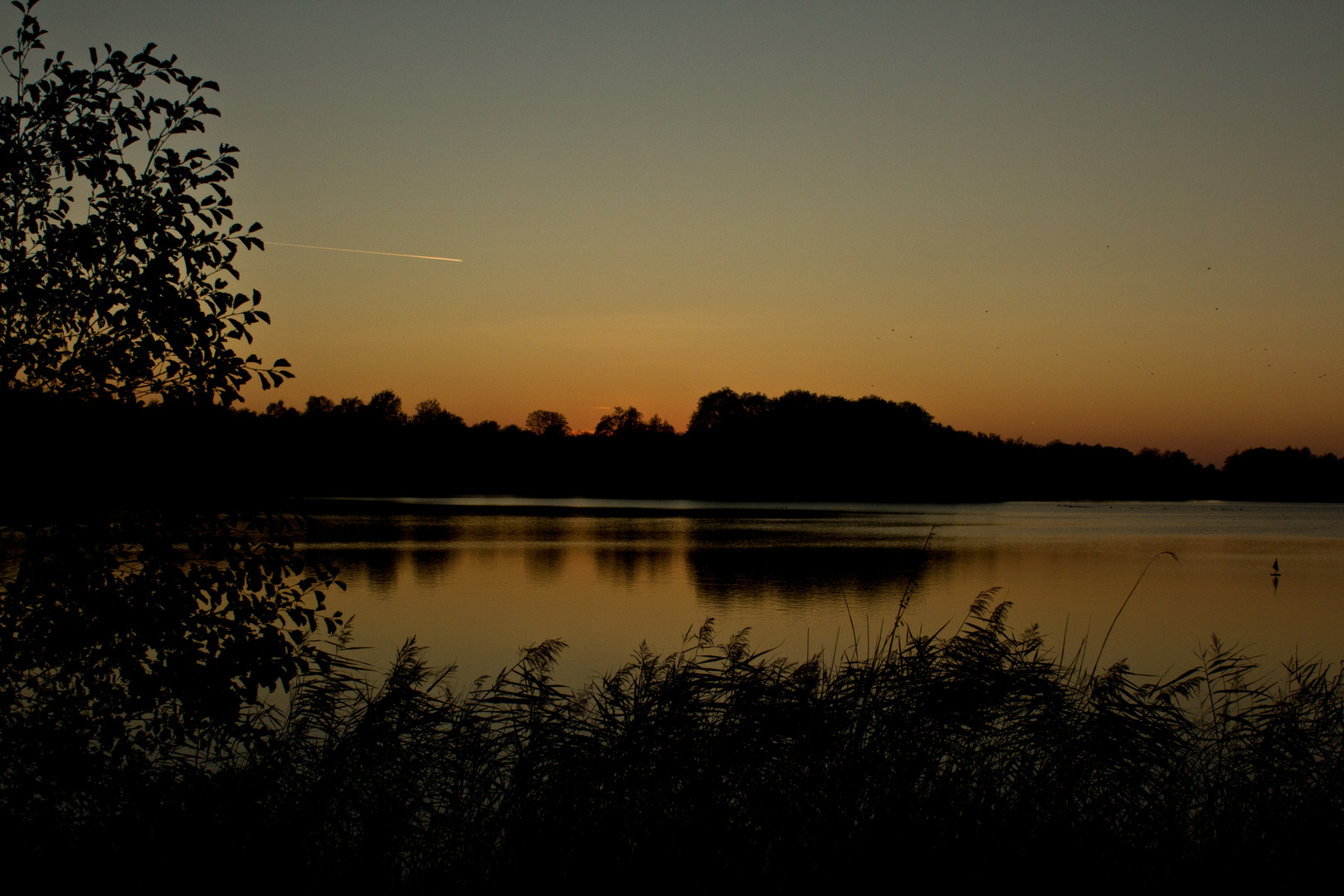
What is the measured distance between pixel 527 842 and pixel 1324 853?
4153mm

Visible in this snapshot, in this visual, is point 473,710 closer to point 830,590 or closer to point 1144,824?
point 1144,824

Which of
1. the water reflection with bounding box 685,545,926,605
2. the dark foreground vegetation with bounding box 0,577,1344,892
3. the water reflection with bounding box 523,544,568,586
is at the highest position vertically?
the dark foreground vegetation with bounding box 0,577,1344,892

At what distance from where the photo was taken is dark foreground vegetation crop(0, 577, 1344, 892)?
16.4 feet

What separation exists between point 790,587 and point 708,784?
17.7 m

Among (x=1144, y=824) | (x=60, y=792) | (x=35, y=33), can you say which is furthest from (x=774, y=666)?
(x=35, y=33)

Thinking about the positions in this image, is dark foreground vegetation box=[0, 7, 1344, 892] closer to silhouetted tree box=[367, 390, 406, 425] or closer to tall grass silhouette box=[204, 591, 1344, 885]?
tall grass silhouette box=[204, 591, 1344, 885]

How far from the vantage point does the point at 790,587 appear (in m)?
23.1

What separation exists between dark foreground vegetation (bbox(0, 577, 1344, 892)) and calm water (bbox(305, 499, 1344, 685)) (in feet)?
6.96

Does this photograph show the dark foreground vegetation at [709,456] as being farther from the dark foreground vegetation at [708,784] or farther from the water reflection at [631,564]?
the dark foreground vegetation at [708,784]

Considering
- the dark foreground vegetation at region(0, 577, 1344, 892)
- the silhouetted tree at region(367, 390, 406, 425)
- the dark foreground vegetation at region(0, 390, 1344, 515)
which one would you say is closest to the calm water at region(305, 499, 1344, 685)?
the dark foreground vegetation at region(0, 577, 1344, 892)

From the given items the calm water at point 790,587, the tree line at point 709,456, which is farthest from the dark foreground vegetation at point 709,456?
the calm water at point 790,587

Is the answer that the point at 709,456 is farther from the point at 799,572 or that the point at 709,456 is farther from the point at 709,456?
the point at 799,572

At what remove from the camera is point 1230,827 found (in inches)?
230

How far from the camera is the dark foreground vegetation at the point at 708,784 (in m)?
5.00
